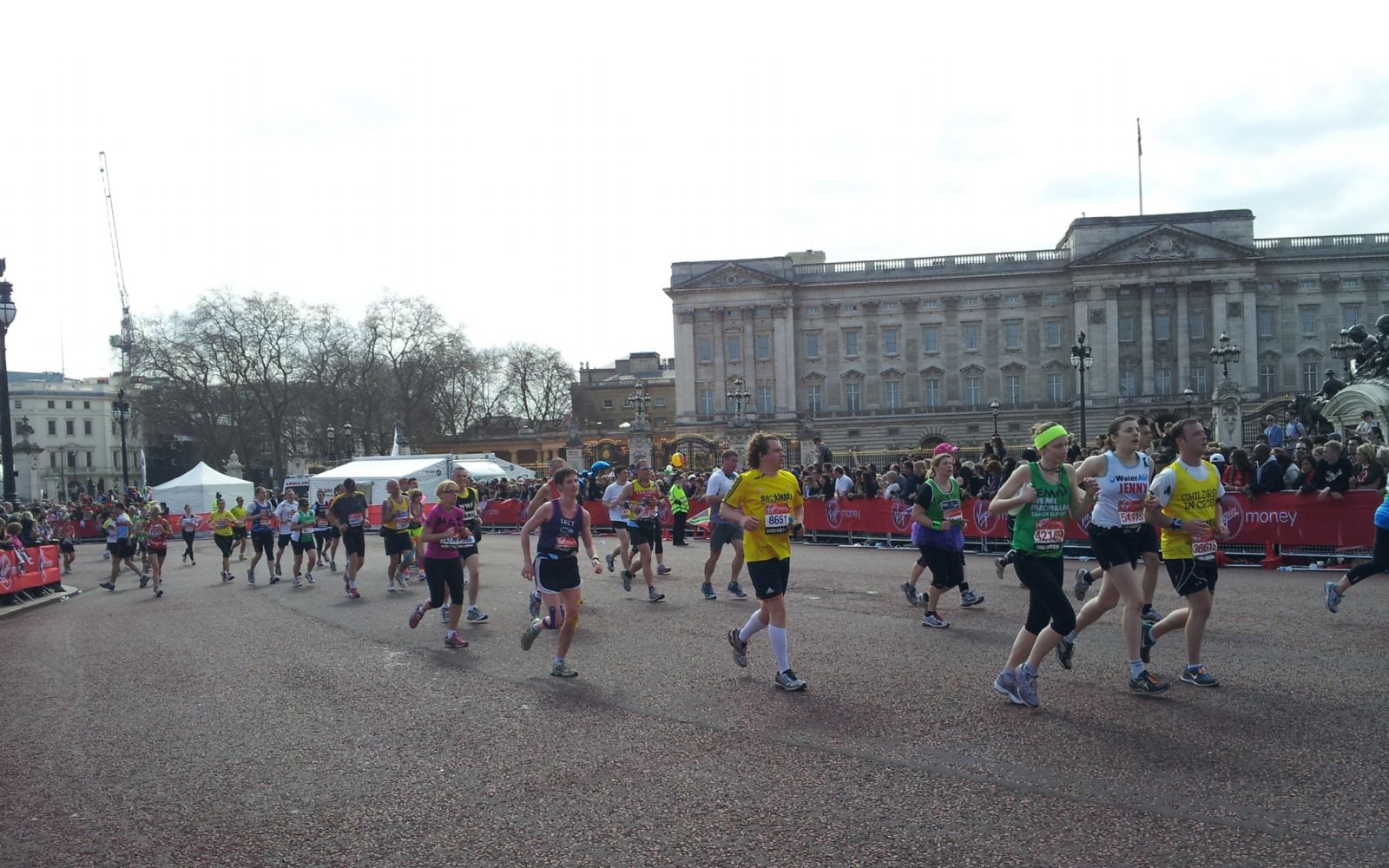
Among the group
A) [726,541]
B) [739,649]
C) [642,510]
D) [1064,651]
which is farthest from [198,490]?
[1064,651]

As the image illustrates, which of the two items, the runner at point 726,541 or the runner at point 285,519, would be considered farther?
the runner at point 285,519

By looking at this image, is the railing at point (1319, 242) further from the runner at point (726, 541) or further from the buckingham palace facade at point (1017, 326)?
the runner at point (726, 541)

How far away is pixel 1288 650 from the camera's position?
8.86 metres

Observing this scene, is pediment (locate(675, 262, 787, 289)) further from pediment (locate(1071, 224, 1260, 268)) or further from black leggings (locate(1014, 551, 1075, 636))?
black leggings (locate(1014, 551, 1075, 636))

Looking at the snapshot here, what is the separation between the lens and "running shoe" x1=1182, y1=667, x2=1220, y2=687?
7.48m

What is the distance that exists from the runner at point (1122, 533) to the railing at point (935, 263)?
80.2 metres

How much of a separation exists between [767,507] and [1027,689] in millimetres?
2283

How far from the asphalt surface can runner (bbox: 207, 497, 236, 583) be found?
10679 millimetres

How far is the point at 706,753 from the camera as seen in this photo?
20.9 feet

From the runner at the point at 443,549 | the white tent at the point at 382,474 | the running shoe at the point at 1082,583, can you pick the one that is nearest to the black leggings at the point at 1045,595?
the running shoe at the point at 1082,583

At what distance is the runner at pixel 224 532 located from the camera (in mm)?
22078

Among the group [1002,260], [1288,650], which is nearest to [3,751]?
[1288,650]

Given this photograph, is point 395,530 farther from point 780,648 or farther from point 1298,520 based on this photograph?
point 1298,520

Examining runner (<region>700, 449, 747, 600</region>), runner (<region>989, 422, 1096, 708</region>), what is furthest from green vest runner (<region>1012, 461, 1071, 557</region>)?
runner (<region>700, 449, 747, 600</region>)
